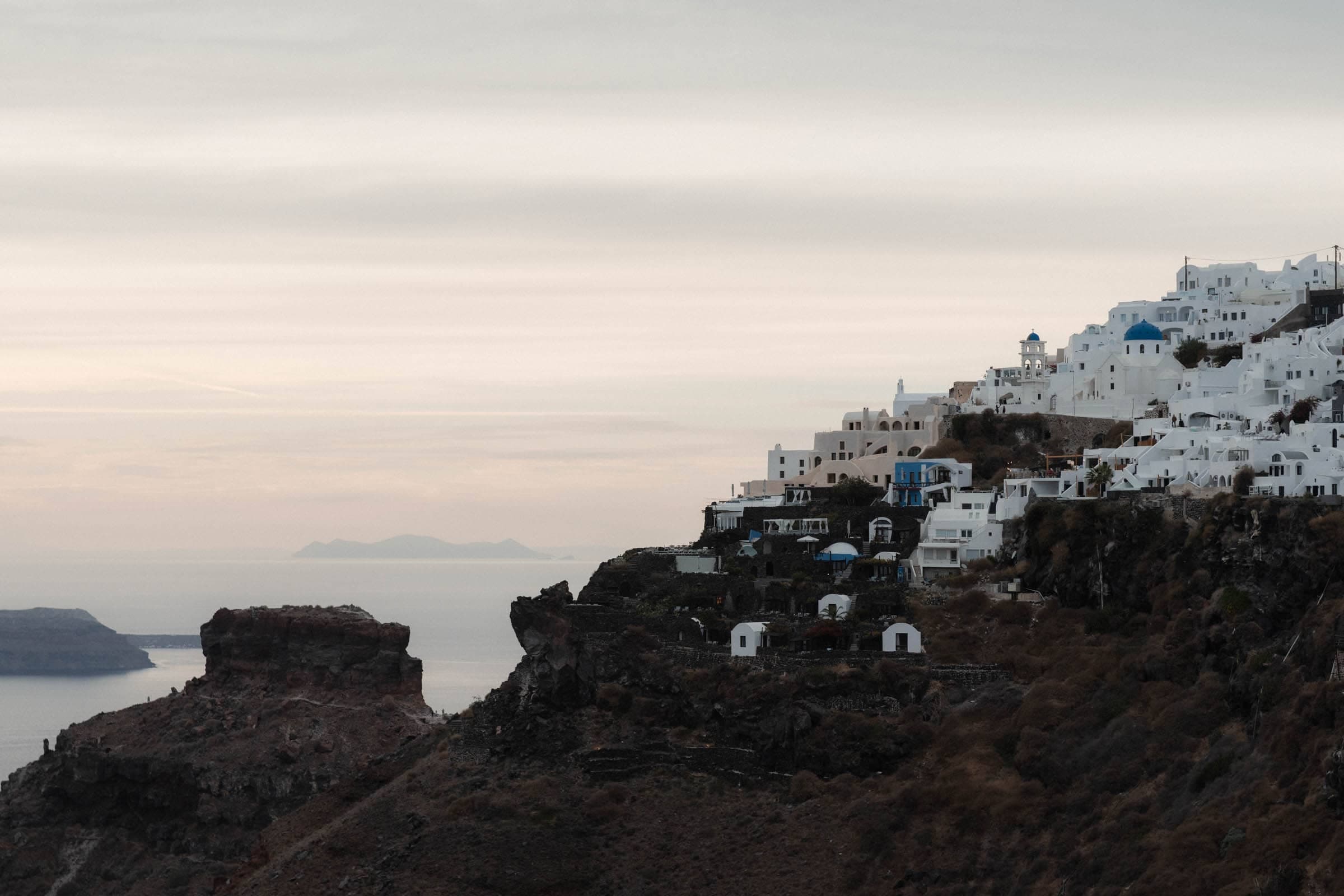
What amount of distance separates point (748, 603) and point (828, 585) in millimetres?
3946

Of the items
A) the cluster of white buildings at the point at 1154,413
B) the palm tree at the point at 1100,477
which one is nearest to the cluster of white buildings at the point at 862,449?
the cluster of white buildings at the point at 1154,413

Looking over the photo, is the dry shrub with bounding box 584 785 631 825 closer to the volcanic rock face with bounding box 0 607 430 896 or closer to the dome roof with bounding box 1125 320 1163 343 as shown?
the volcanic rock face with bounding box 0 607 430 896

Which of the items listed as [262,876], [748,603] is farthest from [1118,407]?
[262,876]

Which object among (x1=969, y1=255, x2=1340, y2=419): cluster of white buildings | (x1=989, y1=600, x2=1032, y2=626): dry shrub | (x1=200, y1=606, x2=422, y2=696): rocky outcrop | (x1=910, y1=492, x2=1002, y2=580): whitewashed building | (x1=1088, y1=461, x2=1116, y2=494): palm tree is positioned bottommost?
(x1=200, y1=606, x2=422, y2=696): rocky outcrop

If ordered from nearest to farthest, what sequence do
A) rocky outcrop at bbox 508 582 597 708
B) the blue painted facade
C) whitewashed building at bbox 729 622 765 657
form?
whitewashed building at bbox 729 622 765 657 < rocky outcrop at bbox 508 582 597 708 < the blue painted facade

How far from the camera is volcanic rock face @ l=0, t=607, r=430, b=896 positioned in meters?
133

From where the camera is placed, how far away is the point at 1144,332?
426 feet

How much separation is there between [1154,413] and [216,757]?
6044cm

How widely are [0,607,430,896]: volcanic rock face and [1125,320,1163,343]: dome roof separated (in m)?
49.6

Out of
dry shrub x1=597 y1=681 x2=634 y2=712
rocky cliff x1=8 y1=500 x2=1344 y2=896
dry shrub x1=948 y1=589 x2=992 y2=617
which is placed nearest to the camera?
rocky cliff x1=8 y1=500 x2=1344 y2=896

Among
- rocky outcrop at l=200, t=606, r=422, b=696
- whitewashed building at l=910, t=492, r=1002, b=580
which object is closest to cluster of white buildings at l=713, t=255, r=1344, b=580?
whitewashed building at l=910, t=492, r=1002, b=580

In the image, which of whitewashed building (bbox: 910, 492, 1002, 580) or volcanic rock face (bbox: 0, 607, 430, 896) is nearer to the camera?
whitewashed building (bbox: 910, 492, 1002, 580)

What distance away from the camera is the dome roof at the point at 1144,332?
12962 cm

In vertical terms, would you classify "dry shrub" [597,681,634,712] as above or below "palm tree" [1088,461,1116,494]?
below
